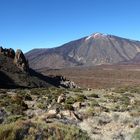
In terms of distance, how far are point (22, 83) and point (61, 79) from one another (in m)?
20.3

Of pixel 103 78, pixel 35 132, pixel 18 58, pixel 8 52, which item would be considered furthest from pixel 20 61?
pixel 103 78

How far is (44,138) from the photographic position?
11.4 metres

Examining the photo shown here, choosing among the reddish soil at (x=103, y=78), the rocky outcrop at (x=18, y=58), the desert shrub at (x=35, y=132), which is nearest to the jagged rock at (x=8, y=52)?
the rocky outcrop at (x=18, y=58)

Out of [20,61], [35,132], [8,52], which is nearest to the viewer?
[35,132]

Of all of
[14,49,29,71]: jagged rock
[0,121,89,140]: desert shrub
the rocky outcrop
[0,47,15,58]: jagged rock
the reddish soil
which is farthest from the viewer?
the reddish soil

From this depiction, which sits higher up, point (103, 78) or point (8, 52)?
point (8, 52)

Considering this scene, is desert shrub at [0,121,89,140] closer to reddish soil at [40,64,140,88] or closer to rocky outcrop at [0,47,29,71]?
rocky outcrop at [0,47,29,71]

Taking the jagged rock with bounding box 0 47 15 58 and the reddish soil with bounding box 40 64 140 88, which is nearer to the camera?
the jagged rock with bounding box 0 47 15 58

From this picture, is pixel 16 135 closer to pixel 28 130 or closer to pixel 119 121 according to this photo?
pixel 28 130

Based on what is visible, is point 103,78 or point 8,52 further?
point 103,78

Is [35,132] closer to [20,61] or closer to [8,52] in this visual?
[20,61]

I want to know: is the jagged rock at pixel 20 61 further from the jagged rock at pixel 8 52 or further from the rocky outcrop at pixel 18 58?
the jagged rock at pixel 8 52

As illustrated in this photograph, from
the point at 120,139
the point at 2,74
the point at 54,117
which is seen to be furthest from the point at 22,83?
the point at 120,139

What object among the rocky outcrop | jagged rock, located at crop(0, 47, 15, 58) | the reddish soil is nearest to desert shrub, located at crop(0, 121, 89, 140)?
the rocky outcrop
